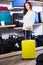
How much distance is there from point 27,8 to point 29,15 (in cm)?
25

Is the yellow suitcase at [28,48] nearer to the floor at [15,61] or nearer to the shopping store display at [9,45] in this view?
the floor at [15,61]

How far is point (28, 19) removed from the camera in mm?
4535

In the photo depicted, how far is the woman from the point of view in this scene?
4.54 meters

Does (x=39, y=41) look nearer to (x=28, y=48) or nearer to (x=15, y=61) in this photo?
(x=28, y=48)

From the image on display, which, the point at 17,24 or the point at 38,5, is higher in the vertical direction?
the point at 38,5

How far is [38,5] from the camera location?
5.41 m

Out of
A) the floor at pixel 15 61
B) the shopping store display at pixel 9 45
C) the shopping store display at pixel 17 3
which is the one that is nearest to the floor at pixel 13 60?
the floor at pixel 15 61

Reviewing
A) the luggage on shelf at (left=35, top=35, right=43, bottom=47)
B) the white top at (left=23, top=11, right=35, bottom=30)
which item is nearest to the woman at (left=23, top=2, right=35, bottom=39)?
the white top at (left=23, top=11, right=35, bottom=30)

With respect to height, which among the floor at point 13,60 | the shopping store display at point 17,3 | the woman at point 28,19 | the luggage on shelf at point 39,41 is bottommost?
the floor at point 13,60

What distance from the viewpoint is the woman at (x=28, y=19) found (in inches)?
179

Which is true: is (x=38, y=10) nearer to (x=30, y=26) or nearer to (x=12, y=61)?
(x=30, y=26)

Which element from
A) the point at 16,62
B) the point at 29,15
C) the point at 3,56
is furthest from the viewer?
the point at 29,15

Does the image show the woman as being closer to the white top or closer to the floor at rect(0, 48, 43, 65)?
the white top

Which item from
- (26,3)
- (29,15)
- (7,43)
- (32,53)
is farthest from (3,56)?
(26,3)
